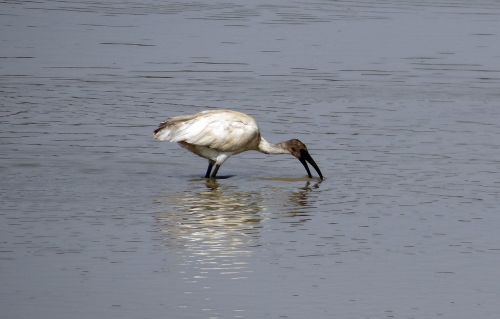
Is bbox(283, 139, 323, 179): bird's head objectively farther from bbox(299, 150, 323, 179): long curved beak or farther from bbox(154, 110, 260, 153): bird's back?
bbox(154, 110, 260, 153): bird's back

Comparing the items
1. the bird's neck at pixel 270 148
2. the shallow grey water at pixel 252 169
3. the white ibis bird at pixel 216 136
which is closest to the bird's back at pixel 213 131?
the white ibis bird at pixel 216 136

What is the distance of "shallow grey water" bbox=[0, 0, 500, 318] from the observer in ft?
31.6

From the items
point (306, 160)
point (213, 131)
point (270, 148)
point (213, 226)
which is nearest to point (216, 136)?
point (213, 131)

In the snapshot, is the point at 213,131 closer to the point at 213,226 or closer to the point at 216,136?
the point at 216,136

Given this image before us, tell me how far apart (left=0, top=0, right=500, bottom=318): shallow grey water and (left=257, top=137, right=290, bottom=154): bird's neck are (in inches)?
7.8

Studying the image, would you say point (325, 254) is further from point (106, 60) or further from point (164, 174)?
point (106, 60)

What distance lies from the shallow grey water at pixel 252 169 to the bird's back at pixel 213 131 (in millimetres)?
340

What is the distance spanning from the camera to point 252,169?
47.6 ft

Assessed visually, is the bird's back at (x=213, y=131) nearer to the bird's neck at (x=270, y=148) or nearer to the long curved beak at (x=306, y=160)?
the bird's neck at (x=270, y=148)

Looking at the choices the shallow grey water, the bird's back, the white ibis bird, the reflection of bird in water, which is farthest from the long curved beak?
the reflection of bird in water

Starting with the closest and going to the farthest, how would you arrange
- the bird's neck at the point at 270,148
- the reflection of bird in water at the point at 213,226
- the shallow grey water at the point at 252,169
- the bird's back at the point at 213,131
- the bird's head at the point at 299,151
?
1. the shallow grey water at the point at 252,169
2. the reflection of bird in water at the point at 213,226
3. the bird's back at the point at 213,131
4. the bird's head at the point at 299,151
5. the bird's neck at the point at 270,148

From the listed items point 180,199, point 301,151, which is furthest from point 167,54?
point 180,199

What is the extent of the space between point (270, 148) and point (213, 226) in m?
2.87

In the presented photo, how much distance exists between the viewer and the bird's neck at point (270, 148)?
1427 cm
